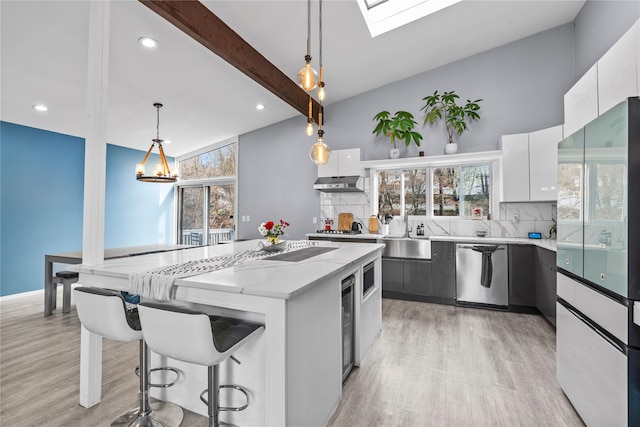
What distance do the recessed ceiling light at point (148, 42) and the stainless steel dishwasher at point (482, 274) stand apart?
4.08 m

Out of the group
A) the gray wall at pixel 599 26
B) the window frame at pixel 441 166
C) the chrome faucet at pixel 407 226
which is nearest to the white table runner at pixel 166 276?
the chrome faucet at pixel 407 226

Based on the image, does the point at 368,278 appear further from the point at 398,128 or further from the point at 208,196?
the point at 208,196

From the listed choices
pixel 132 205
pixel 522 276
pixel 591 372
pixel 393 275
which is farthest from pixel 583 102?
pixel 132 205

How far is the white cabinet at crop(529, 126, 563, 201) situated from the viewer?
3588 mm

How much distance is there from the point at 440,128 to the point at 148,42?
3880 mm

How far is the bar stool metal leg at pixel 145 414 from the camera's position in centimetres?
173

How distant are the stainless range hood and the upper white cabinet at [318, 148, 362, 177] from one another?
0.27 feet

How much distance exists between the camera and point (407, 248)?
4.21 metres

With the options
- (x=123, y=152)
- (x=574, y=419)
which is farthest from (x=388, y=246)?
(x=123, y=152)

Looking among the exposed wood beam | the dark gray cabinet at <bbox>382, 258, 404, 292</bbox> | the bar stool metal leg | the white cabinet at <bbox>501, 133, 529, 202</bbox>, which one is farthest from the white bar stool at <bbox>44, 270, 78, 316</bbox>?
the white cabinet at <bbox>501, 133, 529, 202</bbox>

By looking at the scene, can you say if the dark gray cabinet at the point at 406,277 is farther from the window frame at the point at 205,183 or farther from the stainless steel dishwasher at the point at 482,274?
the window frame at the point at 205,183

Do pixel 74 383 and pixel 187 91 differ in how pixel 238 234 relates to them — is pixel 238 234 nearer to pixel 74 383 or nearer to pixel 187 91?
pixel 187 91

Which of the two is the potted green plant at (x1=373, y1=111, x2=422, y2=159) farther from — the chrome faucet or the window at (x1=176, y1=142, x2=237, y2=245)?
the window at (x1=176, y1=142, x2=237, y2=245)

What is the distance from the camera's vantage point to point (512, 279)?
371 cm
